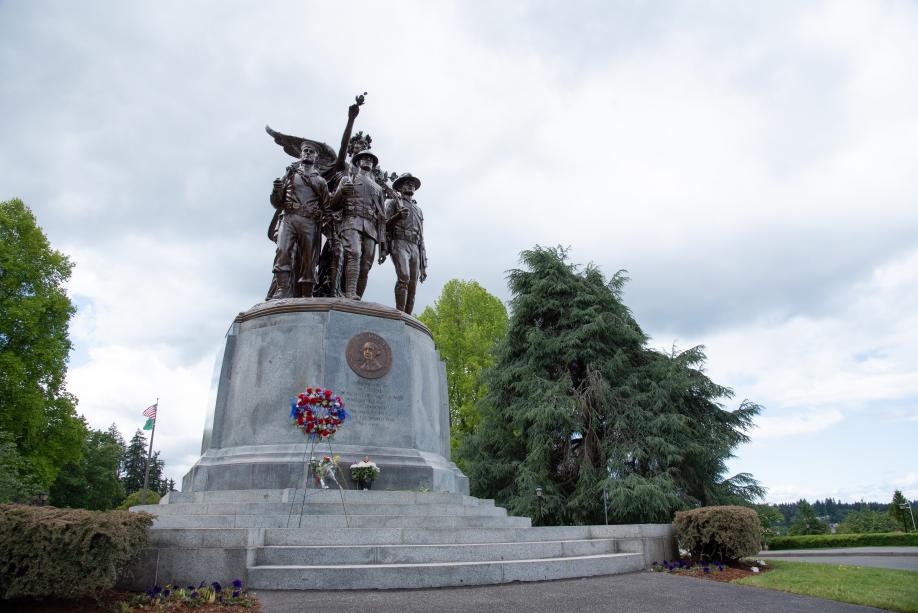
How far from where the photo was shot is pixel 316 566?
6.34 m

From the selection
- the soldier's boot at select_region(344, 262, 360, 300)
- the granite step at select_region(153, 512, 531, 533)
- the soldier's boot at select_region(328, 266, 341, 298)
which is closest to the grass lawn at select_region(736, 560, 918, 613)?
the granite step at select_region(153, 512, 531, 533)

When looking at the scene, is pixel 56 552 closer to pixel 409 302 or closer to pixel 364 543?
pixel 364 543

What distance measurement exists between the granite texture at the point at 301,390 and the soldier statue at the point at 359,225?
1105 millimetres

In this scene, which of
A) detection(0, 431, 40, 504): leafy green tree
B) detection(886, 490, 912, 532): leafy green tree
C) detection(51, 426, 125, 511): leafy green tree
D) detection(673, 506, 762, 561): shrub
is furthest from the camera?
detection(886, 490, 912, 532): leafy green tree

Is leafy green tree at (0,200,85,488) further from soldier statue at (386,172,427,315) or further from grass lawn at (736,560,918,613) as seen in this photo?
grass lawn at (736,560,918,613)

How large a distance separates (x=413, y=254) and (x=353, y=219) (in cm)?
174

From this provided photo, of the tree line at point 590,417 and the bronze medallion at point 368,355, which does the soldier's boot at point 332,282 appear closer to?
the bronze medallion at point 368,355

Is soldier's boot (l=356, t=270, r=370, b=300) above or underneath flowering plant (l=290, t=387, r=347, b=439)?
above

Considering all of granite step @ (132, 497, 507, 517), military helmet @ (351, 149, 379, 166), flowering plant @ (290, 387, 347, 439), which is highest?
military helmet @ (351, 149, 379, 166)

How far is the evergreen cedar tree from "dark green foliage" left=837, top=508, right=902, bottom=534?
129 ft

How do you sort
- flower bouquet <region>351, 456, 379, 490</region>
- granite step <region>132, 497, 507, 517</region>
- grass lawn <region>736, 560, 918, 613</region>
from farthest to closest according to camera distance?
flower bouquet <region>351, 456, 379, 490</region>, granite step <region>132, 497, 507, 517</region>, grass lawn <region>736, 560, 918, 613</region>

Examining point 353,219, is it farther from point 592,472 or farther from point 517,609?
point 592,472

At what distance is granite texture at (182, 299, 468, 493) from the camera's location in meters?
9.95

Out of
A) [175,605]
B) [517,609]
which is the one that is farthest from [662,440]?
[175,605]
